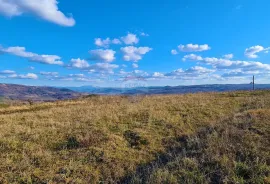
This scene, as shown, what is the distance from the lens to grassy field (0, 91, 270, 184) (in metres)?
9.19

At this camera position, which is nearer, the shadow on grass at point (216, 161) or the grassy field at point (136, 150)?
the shadow on grass at point (216, 161)

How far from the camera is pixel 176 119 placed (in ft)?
55.7

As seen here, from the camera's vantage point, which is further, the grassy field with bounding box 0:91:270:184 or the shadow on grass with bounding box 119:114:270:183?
the grassy field with bounding box 0:91:270:184

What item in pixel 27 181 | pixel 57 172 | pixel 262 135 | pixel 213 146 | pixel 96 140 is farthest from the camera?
pixel 96 140

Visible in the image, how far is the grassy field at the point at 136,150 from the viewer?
362 inches

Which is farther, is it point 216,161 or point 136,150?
point 136,150

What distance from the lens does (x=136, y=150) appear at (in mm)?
12375

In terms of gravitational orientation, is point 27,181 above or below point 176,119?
below

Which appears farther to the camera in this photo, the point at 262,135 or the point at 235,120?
the point at 235,120

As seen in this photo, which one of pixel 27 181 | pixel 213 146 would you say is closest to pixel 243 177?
pixel 213 146

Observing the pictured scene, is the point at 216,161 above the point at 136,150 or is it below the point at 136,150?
above

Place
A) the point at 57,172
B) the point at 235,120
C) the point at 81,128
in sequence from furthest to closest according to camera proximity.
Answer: the point at 81,128
the point at 235,120
the point at 57,172

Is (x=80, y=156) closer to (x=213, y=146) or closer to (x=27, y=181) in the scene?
(x=27, y=181)

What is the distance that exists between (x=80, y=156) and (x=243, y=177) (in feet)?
21.9
